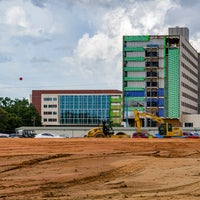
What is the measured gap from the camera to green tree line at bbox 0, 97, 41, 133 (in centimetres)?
11571

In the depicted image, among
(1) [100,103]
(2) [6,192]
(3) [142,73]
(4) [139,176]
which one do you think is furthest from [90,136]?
Answer: (1) [100,103]

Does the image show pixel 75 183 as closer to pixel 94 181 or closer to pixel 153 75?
pixel 94 181

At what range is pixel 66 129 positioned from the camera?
96.0 meters

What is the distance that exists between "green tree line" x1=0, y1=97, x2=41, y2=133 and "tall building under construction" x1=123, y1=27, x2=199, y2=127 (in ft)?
88.1

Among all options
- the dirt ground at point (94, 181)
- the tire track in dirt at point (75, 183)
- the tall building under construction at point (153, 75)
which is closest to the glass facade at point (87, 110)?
the tall building under construction at point (153, 75)

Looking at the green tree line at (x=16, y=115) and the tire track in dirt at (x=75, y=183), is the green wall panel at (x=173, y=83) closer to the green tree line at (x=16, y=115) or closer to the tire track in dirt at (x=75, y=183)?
the green tree line at (x=16, y=115)

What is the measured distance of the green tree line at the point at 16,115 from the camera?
116 metres

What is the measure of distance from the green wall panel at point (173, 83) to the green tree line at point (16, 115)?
36768 millimetres

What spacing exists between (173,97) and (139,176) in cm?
10400

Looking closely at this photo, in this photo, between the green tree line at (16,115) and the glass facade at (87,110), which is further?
the glass facade at (87,110)

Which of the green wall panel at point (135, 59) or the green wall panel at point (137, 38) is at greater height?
the green wall panel at point (137, 38)

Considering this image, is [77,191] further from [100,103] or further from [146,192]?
[100,103]

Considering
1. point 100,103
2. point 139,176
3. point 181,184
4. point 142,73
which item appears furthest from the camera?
point 100,103

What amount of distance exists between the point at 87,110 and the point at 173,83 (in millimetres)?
56136
